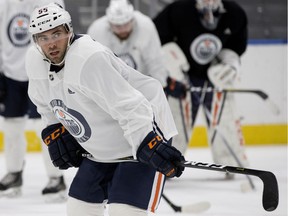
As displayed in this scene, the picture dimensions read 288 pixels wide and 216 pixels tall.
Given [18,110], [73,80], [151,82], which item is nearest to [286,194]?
[18,110]

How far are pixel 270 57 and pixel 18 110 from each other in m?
2.47

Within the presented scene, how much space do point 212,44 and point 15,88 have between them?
3.84 feet

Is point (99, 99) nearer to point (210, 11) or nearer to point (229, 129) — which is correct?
point (210, 11)

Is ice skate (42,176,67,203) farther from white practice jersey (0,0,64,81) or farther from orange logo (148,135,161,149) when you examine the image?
orange logo (148,135,161,149)

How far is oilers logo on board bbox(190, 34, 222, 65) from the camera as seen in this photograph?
4.62 meters

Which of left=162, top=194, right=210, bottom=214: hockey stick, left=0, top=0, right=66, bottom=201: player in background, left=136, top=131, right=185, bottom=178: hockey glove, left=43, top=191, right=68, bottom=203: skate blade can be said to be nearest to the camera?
left=136, top=131, right=185, bottom=178: hockey glove

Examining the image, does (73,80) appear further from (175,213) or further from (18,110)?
(18,110)

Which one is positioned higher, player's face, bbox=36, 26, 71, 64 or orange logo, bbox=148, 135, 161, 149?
player's face, bbox=36, 26, 71, 64

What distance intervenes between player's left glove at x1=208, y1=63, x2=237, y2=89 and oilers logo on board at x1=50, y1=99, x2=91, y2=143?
84.9 inches

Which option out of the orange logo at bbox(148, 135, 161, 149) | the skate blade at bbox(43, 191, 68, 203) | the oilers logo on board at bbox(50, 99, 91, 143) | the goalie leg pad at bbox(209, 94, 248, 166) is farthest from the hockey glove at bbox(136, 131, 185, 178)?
the goalie leg pad at bbox(209, 94, 248, 166)

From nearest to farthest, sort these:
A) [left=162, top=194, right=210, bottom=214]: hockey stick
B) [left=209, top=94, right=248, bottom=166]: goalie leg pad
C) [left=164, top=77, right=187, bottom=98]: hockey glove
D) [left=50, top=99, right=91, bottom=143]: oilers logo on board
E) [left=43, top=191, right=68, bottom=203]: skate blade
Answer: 1. [left=50, top=99, right=91, bottom=143]: oilers logo on board
2. [left=162, top=194, right=210, bottom=214]: hockey stick
3. [left=43, top=191, right=68, bottom=203]: skate blade
4. [left=164, top=77, right=187, bottom=98]: hockey glove
5. [left=209, top=94, right=248, bottom=166]: goalie leg pad

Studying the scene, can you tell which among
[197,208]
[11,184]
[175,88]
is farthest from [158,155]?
[175,88]

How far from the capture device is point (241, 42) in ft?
15.5

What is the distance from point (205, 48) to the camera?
4629 millimetres
